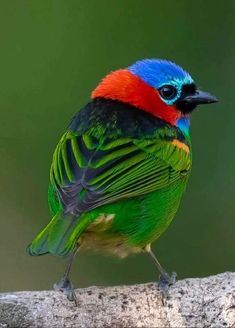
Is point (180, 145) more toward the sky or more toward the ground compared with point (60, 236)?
more toward the sky

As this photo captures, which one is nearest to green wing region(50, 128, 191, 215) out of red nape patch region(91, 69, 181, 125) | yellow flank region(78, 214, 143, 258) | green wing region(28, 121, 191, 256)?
green wing region(28, 121, 191, 256)

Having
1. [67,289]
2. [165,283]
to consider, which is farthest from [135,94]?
[67,289]

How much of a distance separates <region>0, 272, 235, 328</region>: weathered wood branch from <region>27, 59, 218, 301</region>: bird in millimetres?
118

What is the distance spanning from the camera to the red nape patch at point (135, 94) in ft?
20.0

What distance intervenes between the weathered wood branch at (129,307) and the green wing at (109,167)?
45 centimetres

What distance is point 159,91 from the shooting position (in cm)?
621

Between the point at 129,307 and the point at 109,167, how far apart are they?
2.57 ft

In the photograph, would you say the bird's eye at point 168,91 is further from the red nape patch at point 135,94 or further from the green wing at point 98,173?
the green wing at point 98,173

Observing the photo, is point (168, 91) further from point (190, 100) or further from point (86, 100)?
point (86, 100)

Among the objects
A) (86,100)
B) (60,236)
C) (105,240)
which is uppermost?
(86,100)

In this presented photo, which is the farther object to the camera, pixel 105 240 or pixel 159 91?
pixel 159 91

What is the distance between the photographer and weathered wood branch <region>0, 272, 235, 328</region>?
460 centimetres

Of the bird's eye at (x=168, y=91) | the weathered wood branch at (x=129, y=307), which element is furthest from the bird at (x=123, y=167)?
the weathered wood branch at (x=129, y=307)

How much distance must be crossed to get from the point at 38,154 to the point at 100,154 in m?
3.72
